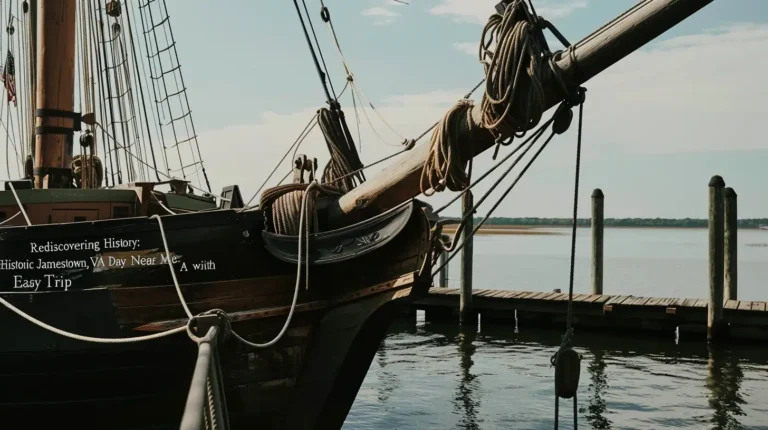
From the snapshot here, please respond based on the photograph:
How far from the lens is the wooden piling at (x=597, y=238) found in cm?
1834

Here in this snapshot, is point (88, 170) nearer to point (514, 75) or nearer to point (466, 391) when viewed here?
point (466, 391)

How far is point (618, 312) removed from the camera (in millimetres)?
17188

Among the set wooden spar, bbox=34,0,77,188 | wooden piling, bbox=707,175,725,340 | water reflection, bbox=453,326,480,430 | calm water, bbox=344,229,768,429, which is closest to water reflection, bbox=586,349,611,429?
calm water, bbox=344,229,768,429

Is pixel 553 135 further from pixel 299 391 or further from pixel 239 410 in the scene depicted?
pixel 239 410

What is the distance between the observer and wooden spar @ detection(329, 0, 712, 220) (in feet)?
19.0

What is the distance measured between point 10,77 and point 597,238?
523 inches

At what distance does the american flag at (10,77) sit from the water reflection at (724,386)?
14.8 m

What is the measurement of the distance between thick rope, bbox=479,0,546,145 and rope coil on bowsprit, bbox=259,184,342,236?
1.82m

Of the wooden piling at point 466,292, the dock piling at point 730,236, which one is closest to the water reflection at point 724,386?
the dock piling at point 730,236

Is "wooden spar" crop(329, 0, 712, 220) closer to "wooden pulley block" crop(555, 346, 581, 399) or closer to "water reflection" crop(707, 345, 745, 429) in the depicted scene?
"wooden pulley block" crop(555, 346, 581, 399)

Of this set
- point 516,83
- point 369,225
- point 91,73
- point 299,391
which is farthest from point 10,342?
point 91,73

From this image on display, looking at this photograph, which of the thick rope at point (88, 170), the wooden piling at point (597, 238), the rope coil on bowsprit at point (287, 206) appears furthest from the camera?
the wooden piling at point (597, 238)

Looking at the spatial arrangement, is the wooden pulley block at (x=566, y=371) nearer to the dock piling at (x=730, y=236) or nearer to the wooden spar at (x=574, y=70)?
the wooden spar at (x=574, y=70)

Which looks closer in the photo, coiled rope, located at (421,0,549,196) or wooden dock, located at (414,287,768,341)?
coiled rope, located at (421,0,549,196)
